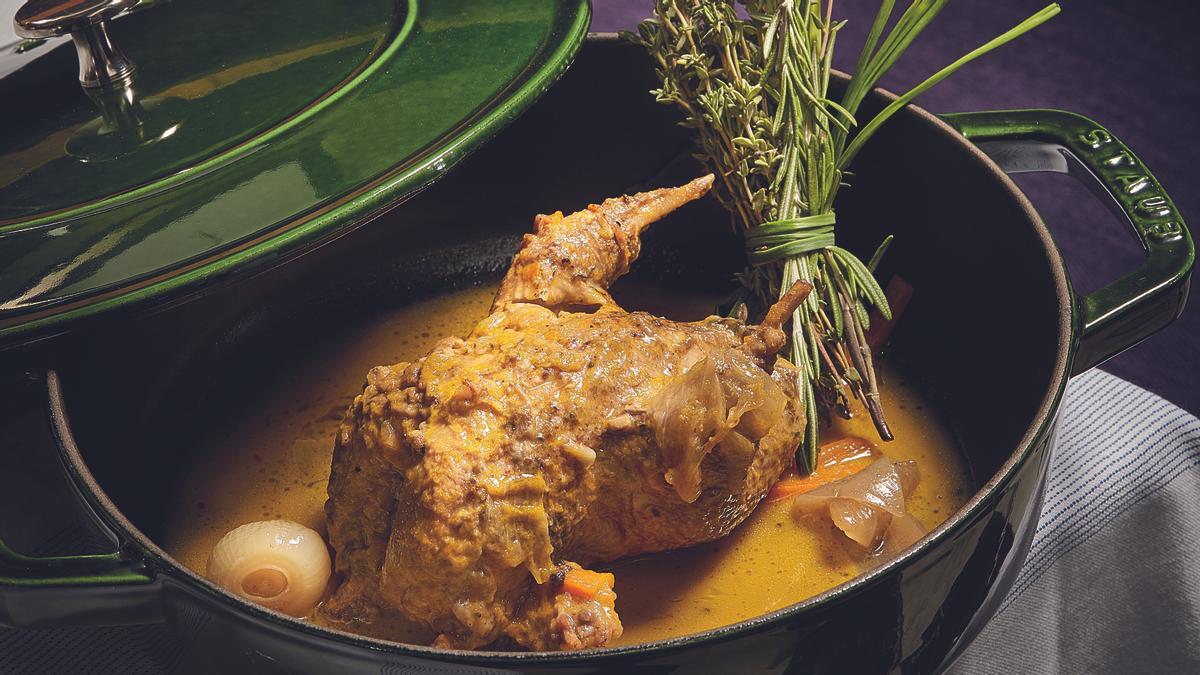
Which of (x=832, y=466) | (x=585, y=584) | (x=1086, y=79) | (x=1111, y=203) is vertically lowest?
(x=1086, y=79)

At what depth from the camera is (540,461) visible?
1.11m

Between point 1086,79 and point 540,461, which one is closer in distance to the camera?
point 540,461

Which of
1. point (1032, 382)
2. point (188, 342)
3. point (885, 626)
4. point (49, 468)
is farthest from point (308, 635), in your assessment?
point (1032, 382)

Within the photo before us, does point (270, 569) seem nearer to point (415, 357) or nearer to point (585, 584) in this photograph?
point (585, 584)

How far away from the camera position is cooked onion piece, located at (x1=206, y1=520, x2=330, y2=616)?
1.23 meters

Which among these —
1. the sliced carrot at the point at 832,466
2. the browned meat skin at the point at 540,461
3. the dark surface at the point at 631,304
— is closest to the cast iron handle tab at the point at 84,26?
the dark surface at the point at 631,304

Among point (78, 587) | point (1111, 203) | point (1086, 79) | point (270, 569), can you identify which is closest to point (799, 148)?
point (1111, 203)

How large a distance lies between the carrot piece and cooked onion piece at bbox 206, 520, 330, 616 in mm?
301

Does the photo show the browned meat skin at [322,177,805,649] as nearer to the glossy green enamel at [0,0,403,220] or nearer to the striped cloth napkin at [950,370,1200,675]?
the glossy green enamel at [0,0,403,220]

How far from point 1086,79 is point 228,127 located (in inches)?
105

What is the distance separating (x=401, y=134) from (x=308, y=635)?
21.1 inches

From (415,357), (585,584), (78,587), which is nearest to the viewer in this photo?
(78,587)

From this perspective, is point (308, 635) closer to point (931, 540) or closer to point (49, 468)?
point (931, 540)

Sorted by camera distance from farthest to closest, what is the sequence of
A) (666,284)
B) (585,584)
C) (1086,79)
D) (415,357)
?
(1086,79)
(666,284)
(415,357)
(585,584)
